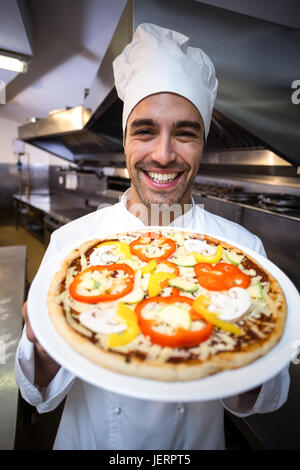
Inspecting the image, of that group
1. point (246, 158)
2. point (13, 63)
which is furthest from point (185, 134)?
point (13, 63)

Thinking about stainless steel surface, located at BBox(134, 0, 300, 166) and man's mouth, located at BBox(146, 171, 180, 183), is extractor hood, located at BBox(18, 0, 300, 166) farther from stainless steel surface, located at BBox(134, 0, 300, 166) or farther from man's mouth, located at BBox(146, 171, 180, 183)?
man's mouth, located at BBox(146, 171, 180, 183)

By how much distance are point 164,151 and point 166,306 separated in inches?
35.1

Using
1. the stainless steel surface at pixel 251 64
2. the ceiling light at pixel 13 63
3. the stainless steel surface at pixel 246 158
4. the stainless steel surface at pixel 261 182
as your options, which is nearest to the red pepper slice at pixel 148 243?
the stainless steel surface at pixel 251 64

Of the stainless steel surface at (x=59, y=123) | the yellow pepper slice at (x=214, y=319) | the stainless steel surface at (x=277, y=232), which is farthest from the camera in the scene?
the stainless steel surface at (x=59, y=123)

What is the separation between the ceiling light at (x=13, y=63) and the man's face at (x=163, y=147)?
3.25m

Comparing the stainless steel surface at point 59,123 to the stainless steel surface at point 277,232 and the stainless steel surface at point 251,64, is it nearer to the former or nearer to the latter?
the stainless steel surface at point 251,64

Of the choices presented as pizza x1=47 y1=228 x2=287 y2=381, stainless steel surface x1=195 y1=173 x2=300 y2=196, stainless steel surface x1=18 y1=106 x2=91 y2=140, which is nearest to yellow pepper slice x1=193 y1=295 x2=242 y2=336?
pizza x1=47 y1=228 x2=287 y2=381

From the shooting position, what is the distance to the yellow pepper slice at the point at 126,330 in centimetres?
74

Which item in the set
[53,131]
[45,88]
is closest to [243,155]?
[53,131]

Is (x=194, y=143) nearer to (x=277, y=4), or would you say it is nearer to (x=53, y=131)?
(x=277, y=4)

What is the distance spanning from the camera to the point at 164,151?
1.40 meters

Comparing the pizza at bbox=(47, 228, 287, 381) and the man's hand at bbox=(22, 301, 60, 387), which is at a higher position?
the pizza at bbox=(47, 228, 287, 381)

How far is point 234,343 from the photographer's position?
2.55ft

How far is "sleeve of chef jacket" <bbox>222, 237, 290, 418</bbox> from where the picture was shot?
1125 mm
